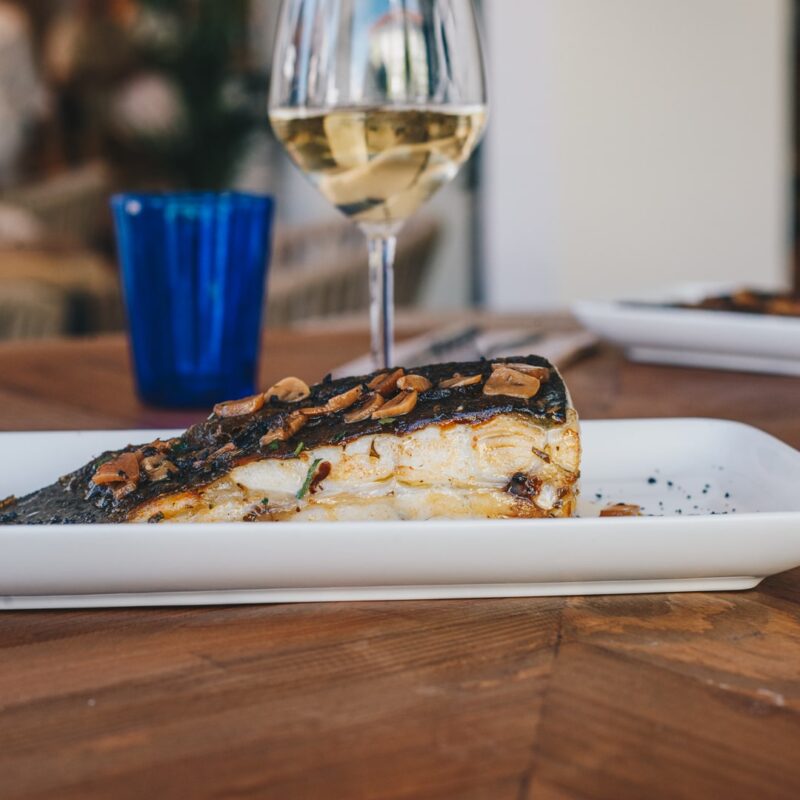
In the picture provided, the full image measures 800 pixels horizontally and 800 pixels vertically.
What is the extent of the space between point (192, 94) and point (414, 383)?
5378mm

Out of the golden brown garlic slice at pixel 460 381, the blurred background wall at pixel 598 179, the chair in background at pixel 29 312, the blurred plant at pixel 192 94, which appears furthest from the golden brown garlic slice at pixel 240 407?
the blurred plant at pixel 192 94

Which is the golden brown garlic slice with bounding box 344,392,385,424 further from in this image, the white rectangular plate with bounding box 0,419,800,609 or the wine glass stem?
the wine glass stem

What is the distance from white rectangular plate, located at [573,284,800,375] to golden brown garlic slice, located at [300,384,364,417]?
0.78 meters

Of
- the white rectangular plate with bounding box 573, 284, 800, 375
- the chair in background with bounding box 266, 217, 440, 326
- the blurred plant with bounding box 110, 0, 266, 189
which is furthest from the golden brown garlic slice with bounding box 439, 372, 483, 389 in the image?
the blurred plant with bounding box 110, 0, 266, 189

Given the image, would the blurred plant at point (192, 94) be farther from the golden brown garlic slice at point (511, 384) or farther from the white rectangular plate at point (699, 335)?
the golden brown garlic slice at point (511, 384)

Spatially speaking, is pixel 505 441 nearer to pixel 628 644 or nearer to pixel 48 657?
pixel 628 644

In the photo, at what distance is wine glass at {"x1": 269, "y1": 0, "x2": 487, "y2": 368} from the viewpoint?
106 centimetres

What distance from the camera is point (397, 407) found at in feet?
2.44

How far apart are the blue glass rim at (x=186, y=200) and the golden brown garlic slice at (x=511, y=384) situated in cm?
52

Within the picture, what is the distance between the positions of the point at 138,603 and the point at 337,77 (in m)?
0.58

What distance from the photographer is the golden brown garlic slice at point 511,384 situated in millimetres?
750

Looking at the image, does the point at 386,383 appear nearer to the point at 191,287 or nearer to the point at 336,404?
the point at 336,404

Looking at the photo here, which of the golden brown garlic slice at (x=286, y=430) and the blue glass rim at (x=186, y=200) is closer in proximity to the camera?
the golden brown garlic slice at (x=286, y=430)

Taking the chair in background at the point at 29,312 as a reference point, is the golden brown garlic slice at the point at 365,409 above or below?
above
